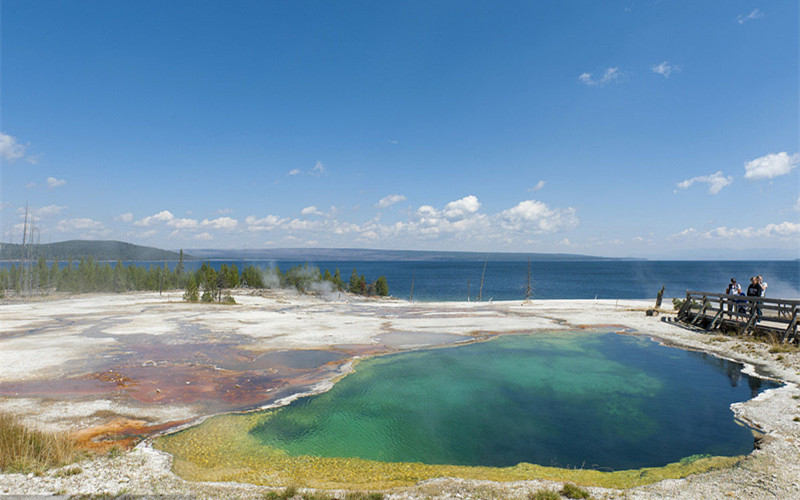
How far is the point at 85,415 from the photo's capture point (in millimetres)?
12070

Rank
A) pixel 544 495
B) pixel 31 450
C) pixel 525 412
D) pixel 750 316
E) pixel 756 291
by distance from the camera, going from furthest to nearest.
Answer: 1. pixel 750 316
2. pixel 756 291
3. pixel 525 412
4. pixel 31 450
5. pixel 544 495

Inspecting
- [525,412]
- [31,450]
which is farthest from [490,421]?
[31,450]

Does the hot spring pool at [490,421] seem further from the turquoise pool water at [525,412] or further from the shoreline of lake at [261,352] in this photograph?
the shoreline of lake at [261,352]

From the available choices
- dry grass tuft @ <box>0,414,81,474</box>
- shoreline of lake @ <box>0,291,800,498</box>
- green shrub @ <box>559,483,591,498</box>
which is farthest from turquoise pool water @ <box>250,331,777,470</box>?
dry grass tuft @ <box>0,414,81,474</box>

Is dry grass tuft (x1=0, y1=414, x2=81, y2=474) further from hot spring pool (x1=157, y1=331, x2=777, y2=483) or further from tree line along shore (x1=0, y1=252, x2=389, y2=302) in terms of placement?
tree line along shore (x1=0, y1=252, x2=389, y2=302)

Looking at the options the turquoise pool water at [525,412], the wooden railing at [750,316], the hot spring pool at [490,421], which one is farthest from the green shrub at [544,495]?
the wooden railing at [750,316]

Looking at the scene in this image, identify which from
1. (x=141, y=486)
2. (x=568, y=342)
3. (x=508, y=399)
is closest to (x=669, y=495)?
(x=508, y=399)

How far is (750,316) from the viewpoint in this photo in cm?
2281

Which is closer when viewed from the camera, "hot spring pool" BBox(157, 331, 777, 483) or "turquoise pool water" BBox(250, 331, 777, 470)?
"hot spring pool" BBox(157, 331, 777, 483)

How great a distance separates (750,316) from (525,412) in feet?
63.0

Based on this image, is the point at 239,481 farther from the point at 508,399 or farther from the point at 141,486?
the point at 508,399

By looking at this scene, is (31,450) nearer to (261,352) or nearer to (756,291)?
(261,352)

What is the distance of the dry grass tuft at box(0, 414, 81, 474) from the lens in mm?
8000

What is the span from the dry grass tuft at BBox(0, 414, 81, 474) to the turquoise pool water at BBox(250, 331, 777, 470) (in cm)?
453
